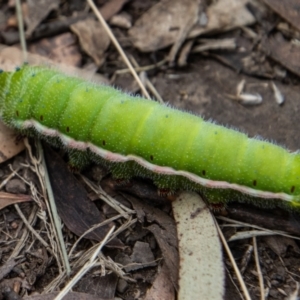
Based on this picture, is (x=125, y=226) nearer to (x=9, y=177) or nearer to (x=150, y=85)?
(x=9, y=177)

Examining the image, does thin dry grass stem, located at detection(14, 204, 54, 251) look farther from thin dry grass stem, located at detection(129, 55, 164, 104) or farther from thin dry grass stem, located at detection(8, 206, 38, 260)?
thin dry grass stem, located at detection(129, 55, 164, 104)

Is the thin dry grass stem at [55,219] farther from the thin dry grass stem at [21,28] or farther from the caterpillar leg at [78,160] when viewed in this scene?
the thin dry grass stem at [21,28]

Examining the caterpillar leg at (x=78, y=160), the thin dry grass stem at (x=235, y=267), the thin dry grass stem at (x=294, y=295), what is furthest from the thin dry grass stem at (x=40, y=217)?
the thin dry grass stem at (x=294, y=295)

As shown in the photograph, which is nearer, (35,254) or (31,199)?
(35,254)

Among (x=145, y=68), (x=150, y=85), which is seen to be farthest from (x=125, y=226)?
(x=145, y=68)

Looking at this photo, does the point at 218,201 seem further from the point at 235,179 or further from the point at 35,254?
the point at 35,254

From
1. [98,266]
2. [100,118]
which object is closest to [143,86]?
[100,118]

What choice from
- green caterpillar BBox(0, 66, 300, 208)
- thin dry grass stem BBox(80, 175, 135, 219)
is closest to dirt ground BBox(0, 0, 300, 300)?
thin dry grass stem BBox(80, 175, 135, 219)
